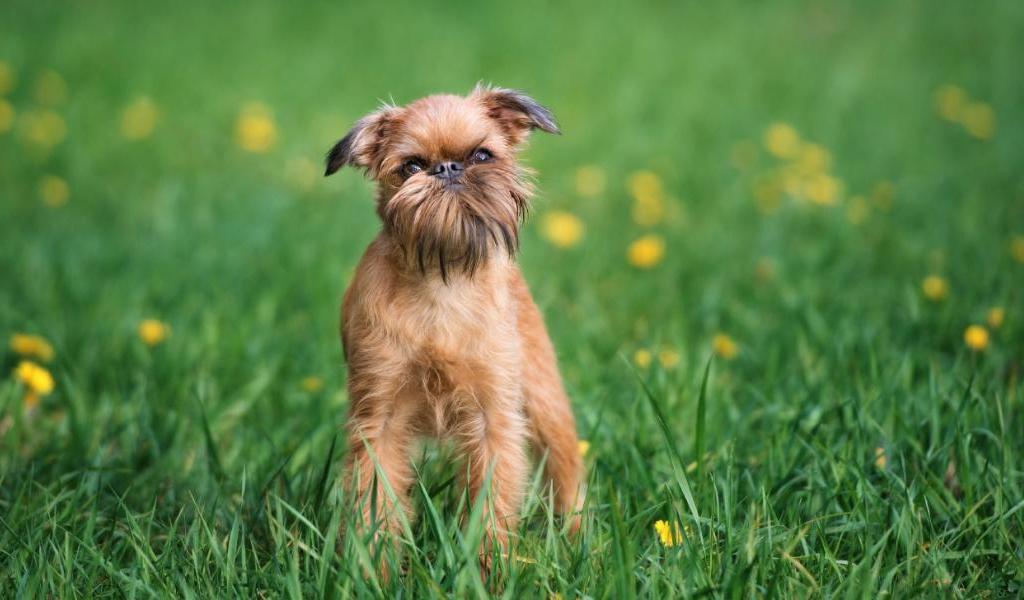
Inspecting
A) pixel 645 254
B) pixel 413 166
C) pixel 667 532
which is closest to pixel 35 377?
pixel 413 166

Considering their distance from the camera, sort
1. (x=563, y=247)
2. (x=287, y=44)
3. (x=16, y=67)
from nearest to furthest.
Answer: (x=563, y=247) < (x=16, y=67) < (x=287, y=44)

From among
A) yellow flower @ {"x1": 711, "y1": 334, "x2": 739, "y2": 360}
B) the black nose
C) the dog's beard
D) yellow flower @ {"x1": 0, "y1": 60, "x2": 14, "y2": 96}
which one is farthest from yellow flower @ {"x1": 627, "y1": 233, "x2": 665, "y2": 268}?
yellow flower @ {"x1": 0, "y1": 60, "x2": 14, "y2": 96}

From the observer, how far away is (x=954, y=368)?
365 centimetres

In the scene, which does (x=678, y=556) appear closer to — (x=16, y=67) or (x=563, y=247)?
(x=563, y=247)

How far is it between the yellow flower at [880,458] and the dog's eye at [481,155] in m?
1.45

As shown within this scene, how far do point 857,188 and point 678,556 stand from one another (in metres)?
4.95

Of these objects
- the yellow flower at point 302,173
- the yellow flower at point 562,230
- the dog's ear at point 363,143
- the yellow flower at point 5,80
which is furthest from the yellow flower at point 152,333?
the yellow flower at point 5,80

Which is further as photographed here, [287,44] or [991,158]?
[287,44]

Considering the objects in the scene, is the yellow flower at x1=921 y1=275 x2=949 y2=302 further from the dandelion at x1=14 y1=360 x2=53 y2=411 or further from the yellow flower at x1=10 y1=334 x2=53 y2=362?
the yellow flower at x1=10 y1=334 x2=53 y2=362

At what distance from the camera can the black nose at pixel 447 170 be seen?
278cm

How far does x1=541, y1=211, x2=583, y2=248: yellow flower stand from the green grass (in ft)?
0.29

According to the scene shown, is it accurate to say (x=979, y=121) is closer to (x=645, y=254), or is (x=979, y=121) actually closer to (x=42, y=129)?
(x=645, y=254)

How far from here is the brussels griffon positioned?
2773mm

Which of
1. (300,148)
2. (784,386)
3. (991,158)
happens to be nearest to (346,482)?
(784,386)
